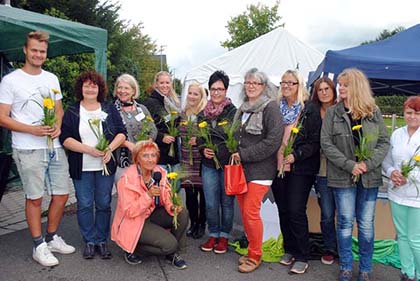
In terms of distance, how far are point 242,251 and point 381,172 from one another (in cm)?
166

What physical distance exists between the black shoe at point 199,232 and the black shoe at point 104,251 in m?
1.06

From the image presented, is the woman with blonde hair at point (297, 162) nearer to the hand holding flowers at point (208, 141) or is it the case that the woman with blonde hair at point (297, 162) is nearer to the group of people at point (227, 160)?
the group of people at point (227, 160)

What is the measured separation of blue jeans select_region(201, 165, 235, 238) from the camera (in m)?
4.13

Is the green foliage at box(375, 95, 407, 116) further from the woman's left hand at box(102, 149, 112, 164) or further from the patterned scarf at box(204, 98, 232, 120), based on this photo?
the woman's left hand at box(102, 149, 112, 164)

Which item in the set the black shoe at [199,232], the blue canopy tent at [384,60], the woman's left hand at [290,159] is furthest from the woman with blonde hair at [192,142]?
A: the blue canopy tent at [384,60]

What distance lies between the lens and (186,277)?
371 centimetres

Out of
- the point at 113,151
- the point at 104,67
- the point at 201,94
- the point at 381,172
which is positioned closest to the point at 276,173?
the point at 381,172

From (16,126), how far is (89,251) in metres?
1.39

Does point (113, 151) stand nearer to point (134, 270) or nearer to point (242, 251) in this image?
point (134, 270)

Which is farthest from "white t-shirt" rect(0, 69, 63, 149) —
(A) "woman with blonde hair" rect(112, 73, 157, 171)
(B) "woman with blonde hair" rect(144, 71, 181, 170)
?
(B) "woman with blonde hair" rect(144, 71, 181, 170)

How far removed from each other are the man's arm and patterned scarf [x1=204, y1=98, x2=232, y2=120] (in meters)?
1.51

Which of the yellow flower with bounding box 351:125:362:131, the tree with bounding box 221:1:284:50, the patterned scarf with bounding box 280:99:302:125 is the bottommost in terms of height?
the yellow flower with bounding box 351:125:362:131

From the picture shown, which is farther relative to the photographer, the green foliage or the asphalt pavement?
the green foliage

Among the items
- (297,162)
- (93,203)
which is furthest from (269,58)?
(93,203)
